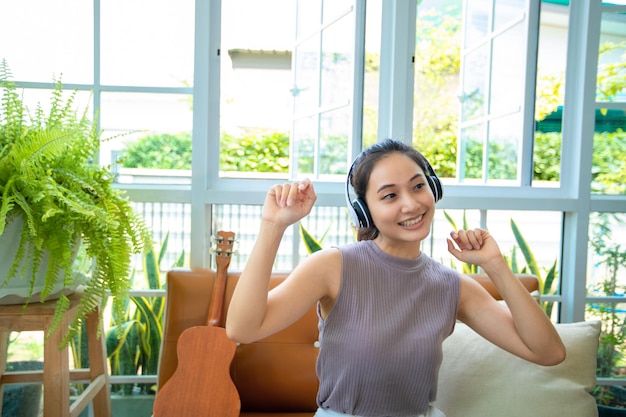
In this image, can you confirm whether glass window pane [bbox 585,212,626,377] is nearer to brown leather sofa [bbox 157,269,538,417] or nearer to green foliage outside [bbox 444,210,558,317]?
green foliage outside [bbox 444,210,558,317]

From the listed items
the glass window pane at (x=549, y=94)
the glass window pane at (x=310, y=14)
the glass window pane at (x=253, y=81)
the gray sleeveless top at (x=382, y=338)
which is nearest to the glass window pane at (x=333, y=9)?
the glass window pane at (x=310, y=14)

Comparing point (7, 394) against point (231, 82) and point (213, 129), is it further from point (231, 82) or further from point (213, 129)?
point (231, 82)

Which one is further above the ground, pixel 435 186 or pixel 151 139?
pixel 151 139

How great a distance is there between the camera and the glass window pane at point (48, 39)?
97.3 inches

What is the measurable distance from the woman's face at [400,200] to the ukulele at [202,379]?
83 cm

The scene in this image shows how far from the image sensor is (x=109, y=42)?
2.48 metres

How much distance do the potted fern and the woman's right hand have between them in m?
0.68

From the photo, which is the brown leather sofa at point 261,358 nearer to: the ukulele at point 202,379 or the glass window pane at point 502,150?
the ukulele at point 202,379

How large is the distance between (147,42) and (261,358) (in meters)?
1.39

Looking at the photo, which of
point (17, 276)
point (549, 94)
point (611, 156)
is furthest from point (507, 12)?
point (17, 276)

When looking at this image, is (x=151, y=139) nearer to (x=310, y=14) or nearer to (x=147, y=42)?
(x=147, y=42)

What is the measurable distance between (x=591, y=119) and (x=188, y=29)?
1785mm

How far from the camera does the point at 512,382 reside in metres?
1.87

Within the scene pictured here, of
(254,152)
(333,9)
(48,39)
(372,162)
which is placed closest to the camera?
(372,162)
